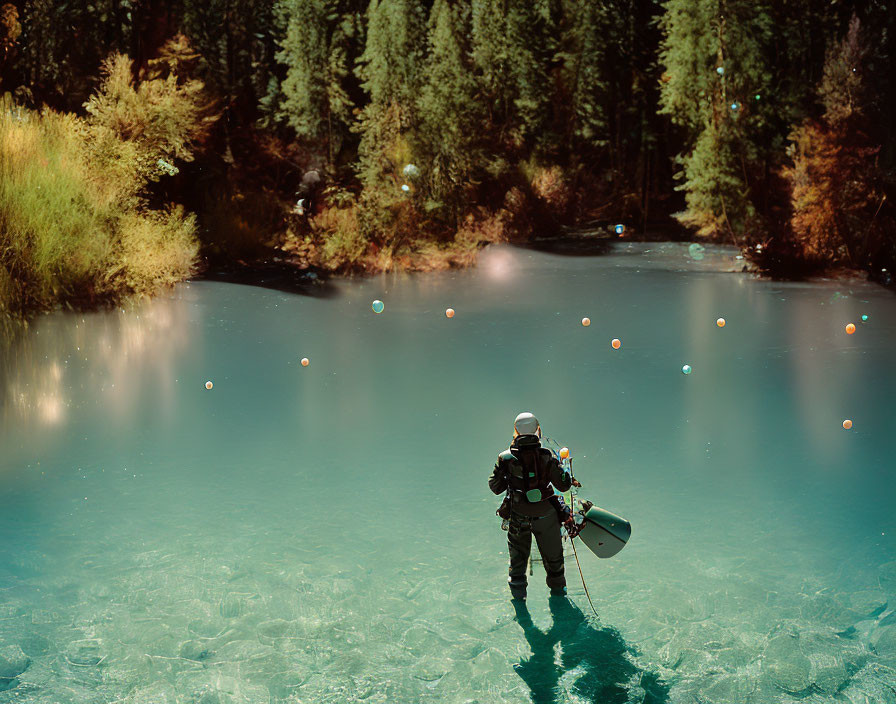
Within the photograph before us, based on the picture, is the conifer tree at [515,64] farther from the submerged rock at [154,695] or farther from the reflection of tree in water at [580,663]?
the submerged rock at [154,695]

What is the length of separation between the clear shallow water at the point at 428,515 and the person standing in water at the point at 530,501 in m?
0.32

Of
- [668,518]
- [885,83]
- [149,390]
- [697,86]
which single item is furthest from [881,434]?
[885,83]

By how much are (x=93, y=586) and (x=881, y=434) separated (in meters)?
8.66

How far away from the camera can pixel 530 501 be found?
652cm

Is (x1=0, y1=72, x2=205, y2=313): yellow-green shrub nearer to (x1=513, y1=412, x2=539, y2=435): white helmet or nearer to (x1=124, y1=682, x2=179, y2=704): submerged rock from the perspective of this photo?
(x1=124, y1=682, x2=179, y2=704): submerged rock

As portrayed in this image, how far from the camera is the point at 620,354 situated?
49.4 feet

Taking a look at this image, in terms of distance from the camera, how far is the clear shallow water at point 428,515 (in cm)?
602

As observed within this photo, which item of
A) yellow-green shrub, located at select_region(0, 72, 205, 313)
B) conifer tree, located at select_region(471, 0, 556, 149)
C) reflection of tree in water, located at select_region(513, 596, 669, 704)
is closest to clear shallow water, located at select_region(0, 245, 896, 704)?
reflection of tree in water, located at select_region(513, 596, 669, 704)

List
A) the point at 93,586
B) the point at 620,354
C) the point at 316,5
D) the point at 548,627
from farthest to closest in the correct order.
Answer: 1. the point at 316,5
2. the point at 620,354
3. the point at 93,586
4. the point at 548,627

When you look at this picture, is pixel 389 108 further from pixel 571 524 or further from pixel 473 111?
pixel 571 524

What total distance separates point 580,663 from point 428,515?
9.09ft

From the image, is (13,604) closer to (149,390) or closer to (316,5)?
(149,390)

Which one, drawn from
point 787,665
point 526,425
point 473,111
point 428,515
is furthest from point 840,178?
point 787,665

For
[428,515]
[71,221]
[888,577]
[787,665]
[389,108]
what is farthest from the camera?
[389,108]
